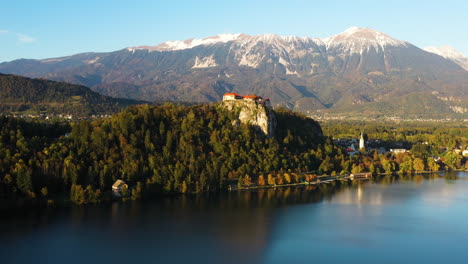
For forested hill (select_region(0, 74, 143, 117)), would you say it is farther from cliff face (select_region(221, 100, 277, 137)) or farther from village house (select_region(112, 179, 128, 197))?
village house (select_region(112, 179, 128, 197))

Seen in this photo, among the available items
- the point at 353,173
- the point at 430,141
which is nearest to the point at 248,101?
the point at 353,173

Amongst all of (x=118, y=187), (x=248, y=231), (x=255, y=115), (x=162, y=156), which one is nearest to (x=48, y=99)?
(x=255, y=115)

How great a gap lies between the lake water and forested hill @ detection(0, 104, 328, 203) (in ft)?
11.4

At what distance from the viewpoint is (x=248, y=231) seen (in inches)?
1435

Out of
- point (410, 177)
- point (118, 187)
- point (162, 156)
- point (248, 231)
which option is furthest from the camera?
point (410, 177)

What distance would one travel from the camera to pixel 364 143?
87.8m

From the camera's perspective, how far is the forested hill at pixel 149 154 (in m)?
44.5

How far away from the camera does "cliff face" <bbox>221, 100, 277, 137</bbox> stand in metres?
61.6

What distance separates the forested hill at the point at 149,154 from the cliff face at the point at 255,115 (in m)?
0.85

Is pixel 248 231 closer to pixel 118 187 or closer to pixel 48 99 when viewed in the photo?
pixel 118 187

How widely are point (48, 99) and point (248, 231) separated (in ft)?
310

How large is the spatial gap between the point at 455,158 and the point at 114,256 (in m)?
58.2

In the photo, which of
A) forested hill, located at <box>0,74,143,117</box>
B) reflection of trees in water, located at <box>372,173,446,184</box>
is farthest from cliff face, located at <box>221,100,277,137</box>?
forested hill, located at <box>0,74,143,117</box>

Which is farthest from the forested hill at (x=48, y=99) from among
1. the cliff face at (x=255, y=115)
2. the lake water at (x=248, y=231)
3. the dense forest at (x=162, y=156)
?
the lake water at (x=248, y=231)
